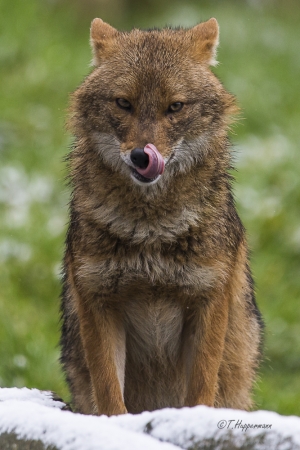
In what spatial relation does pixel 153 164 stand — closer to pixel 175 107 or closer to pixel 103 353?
pixel 175 107

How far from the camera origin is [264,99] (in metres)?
13.2

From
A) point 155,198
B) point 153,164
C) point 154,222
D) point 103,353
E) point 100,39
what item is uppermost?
point 100,39

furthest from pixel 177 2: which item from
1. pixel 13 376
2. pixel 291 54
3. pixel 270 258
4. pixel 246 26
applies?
pixel 13 376

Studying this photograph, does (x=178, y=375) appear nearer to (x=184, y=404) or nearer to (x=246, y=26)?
(x=184, y=404)

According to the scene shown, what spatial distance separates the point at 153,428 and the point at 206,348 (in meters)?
1.25

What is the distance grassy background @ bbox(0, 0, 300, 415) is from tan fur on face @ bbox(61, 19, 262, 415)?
812 mm

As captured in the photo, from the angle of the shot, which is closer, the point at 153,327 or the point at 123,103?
the point at 123,103

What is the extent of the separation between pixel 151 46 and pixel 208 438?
2290mm

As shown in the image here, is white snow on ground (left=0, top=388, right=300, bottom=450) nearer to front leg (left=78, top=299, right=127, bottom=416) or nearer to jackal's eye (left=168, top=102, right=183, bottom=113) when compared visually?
front leg (left=78, top=299, right=127, bottom=416)

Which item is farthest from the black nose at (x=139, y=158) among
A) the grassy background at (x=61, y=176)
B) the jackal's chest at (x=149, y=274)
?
the grassy background at (x=61, y=176)

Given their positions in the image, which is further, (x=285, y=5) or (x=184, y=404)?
(x=285, y=5)

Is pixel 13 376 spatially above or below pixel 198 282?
below

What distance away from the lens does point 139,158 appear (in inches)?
172

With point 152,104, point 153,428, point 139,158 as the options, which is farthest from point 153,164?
point 153,428
